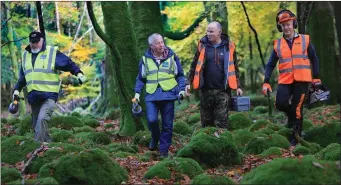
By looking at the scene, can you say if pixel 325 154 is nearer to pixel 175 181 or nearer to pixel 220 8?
pixel 175 181

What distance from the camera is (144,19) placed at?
1442cm

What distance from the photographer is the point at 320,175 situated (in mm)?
4508

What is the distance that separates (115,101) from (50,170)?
15050mm

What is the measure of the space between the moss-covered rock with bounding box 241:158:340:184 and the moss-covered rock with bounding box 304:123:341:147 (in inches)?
211

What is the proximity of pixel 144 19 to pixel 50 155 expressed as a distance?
8.33 meters

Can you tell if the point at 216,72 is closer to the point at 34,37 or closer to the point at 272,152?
the point at 272,152

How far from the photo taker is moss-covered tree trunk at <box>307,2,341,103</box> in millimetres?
15992

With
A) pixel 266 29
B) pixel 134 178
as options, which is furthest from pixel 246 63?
pixel 134 178

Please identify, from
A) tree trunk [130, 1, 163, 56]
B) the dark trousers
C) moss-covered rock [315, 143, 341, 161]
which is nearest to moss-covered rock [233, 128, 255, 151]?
the dark trousers

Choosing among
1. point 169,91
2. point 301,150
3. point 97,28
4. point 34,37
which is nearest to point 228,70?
point 169,91

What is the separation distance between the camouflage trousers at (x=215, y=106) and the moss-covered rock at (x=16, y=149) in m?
3.16

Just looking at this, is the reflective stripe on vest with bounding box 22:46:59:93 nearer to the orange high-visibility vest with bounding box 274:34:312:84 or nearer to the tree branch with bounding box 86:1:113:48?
the tree branch with bounding box 86:1:113:48

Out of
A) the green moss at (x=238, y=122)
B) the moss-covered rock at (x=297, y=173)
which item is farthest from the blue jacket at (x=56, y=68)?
the green moss at (x=238, y=122)

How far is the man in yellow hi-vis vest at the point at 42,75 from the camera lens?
27.6ft
